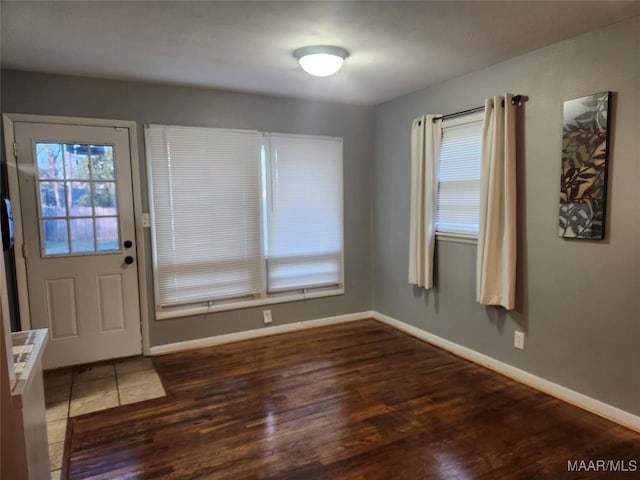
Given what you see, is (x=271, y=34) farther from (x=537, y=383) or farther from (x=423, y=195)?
(x=537, y=383)

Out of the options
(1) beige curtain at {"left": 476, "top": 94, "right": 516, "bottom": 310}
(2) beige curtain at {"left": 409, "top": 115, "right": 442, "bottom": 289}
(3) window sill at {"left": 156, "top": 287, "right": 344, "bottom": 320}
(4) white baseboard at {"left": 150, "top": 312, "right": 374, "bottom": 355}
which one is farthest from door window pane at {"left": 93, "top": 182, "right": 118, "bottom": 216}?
(1) beige curtain at {"left": 476, "top": 94, "right": 516, "bottom": 310}

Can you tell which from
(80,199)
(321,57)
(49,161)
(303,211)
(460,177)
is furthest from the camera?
(303,211)

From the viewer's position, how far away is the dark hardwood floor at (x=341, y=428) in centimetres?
211

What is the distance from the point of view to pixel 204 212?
381 cm

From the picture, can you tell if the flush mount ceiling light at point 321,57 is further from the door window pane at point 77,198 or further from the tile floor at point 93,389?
the tile floor at point 93,389

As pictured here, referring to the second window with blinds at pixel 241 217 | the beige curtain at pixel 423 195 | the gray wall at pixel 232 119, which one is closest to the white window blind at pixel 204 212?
the second window with blinds at pixel 241 217

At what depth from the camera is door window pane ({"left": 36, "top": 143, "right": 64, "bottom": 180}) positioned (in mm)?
3213

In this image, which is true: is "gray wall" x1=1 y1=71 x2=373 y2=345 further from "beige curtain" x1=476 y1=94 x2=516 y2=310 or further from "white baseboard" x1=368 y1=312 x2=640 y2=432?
"beige curtain" x1=476 y1=94 x2=516 y2=310

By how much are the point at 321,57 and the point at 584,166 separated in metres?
1.83

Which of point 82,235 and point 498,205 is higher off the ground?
point 498,205

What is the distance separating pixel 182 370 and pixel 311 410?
127 cm

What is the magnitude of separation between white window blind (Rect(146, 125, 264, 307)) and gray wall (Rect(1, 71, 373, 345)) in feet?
0.41

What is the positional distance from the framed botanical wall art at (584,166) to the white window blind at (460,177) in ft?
2.33

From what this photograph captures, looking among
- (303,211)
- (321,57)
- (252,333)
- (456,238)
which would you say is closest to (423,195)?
(456,238)
